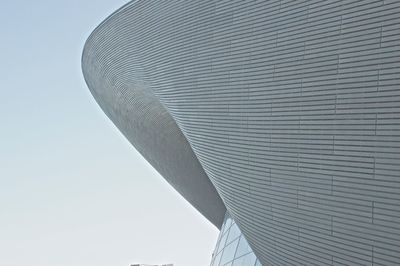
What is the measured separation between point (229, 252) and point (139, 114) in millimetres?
8703

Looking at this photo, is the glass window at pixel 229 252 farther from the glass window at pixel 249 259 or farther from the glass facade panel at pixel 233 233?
the glass window at pixel 249 259

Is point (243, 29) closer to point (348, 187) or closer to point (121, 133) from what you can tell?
point (348, 187)

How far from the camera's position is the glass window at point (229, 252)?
22.0m

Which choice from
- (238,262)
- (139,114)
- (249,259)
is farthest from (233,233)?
(139,114)

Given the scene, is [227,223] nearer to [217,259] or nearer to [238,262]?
[217,259]

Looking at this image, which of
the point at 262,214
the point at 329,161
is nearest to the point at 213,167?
the point at 262,214

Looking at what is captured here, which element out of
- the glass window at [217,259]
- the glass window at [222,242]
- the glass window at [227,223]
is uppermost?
the glass window at [227,223]

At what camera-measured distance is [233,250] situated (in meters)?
22.1

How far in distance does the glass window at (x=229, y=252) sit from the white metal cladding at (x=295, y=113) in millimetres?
4601

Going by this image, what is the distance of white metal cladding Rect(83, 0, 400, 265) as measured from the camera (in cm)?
1105

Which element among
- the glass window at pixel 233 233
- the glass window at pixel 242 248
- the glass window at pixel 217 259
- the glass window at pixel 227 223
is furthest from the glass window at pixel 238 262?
the glass window at pixel 227 223

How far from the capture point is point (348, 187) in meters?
11.9

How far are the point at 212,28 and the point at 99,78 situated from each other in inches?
514

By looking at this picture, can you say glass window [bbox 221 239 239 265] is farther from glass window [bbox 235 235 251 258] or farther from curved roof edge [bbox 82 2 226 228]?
curved roof edge [bbox 82 2 226 228]
